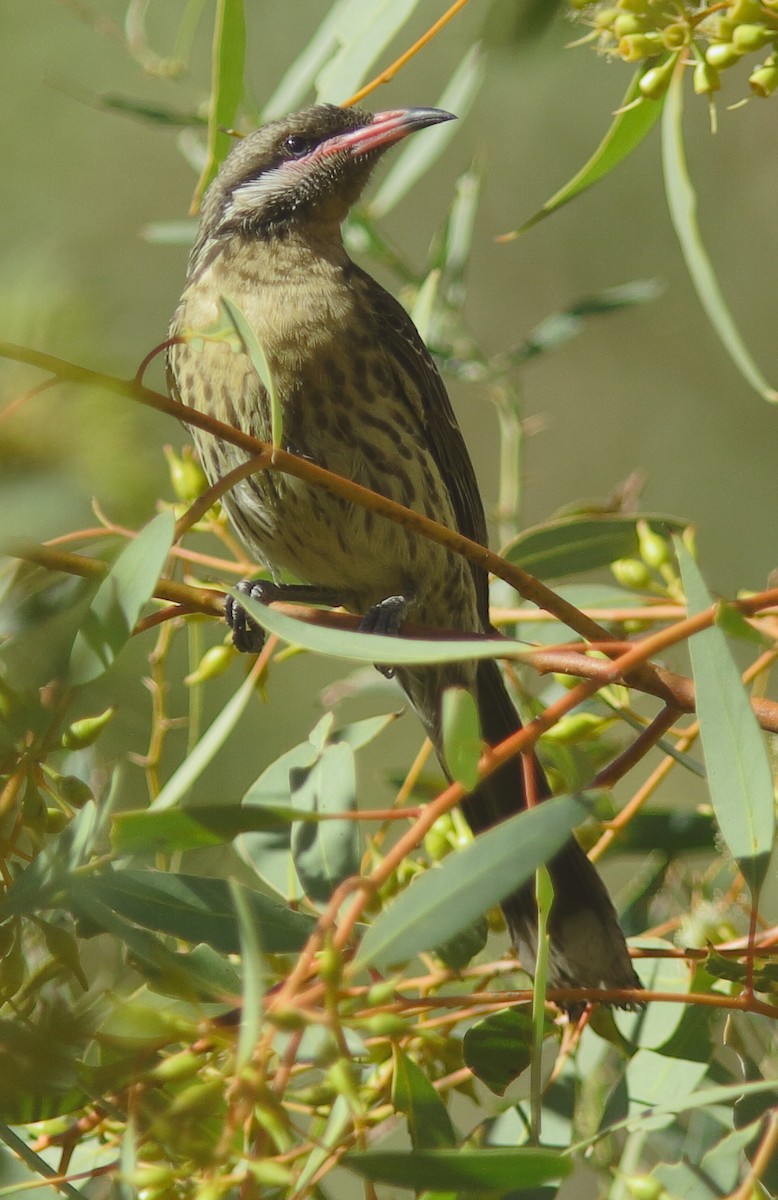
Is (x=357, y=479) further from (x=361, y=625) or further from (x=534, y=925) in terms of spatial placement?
(x=534, y=925)

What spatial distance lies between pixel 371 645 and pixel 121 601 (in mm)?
288

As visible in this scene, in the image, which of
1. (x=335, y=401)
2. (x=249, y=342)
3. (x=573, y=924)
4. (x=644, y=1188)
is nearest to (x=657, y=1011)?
(x=573, y=924)

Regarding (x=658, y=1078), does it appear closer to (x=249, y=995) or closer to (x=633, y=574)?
(x=633, y=574)

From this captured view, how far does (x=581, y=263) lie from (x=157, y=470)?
5669 mm

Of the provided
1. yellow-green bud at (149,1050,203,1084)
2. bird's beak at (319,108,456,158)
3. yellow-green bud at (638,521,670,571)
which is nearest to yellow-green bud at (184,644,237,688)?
yellow-green bud at (638,521,670,571)

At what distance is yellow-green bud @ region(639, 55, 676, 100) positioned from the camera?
194cm

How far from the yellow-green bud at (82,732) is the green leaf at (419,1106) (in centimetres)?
51

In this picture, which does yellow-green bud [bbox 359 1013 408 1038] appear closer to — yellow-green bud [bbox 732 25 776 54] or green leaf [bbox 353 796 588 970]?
green leaf [bbox 353 796 588 970]

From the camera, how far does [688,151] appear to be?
651 centimetres

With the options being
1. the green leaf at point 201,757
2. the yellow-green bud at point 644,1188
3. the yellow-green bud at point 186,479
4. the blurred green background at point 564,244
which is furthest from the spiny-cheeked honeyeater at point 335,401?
the blurred green background at point 564,244

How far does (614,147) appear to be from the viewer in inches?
93.4

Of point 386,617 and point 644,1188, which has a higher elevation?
point 644,1188

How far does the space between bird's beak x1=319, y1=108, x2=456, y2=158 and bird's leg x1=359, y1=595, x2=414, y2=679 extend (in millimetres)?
1005

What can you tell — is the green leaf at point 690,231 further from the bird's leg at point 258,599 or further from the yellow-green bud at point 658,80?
the bird's leg at point 258,599
